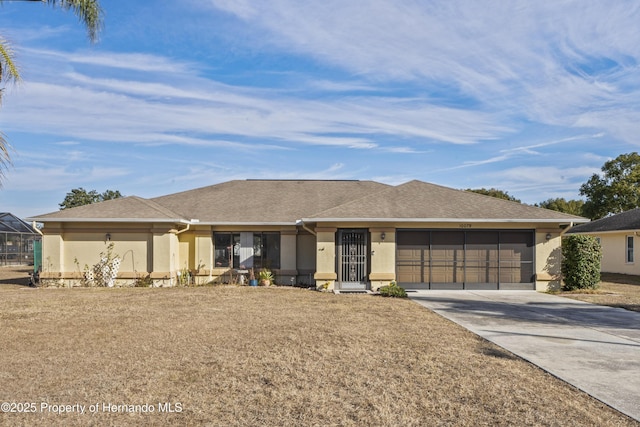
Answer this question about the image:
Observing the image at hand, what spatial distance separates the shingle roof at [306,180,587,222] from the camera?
18047 millimetres

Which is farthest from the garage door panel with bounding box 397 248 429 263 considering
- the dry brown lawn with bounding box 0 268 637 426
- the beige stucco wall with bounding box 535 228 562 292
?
the dry brown lawn with bounding box 0 268 637 426

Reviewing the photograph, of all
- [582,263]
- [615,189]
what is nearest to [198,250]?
[582,263]

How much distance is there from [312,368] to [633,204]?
45915mm

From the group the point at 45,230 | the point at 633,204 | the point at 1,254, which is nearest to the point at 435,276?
the point at 45,230

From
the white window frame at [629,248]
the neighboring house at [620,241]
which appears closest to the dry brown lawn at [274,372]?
the neighboring house at [620,241]

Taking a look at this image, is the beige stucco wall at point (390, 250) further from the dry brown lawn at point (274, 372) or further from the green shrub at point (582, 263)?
the dry brown lawn at point (274, 372)

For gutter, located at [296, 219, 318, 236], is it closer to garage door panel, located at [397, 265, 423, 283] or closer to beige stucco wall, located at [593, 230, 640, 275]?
garage door panel, located at [397, 265, 423, 283]

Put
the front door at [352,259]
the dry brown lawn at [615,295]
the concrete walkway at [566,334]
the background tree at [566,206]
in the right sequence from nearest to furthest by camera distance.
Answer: the concrete walkway at [566,334] < the dry brown lawn at [615,295] < the front door at [352,259] < the background tree at [566,206]

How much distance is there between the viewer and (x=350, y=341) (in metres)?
9.06

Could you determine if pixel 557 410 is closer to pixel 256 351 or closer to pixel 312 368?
pixel 312 368

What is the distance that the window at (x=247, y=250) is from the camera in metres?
20.7

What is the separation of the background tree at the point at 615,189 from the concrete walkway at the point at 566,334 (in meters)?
33.0

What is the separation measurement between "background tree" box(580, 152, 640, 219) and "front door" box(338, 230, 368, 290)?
35823mm

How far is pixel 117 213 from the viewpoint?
19.5m
